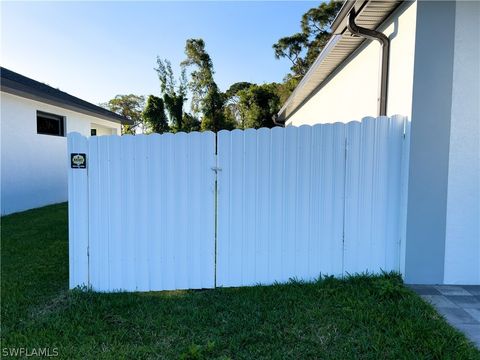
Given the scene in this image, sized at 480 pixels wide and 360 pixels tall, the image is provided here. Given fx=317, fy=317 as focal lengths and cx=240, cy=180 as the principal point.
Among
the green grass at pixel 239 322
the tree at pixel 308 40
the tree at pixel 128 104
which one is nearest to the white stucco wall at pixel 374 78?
the green grass at pixel 239 322

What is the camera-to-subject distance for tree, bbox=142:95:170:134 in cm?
2214

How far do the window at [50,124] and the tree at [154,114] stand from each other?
1101 cm

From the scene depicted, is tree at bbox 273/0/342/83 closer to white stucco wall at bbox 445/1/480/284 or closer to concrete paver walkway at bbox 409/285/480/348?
white stucco wall at bbox 445/1/480/284

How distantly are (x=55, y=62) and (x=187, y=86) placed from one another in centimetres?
1559

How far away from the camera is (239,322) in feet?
8.79

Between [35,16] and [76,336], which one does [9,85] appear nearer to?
[35,16]

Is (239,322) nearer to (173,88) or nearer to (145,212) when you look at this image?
(145,212)

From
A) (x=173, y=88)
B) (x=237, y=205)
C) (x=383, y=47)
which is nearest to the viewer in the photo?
(x=237, y=205)

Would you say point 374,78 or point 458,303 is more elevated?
point 374,78

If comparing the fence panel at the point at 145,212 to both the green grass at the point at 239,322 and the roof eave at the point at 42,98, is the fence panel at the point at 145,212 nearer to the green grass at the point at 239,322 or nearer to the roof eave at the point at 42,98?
the green grass at the point at 239,322

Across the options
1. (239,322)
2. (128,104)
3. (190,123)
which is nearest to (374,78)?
(239,322)

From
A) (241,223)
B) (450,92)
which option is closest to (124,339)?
(241,223)

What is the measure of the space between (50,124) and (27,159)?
2004 millimetres

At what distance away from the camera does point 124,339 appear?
2.49 metres
